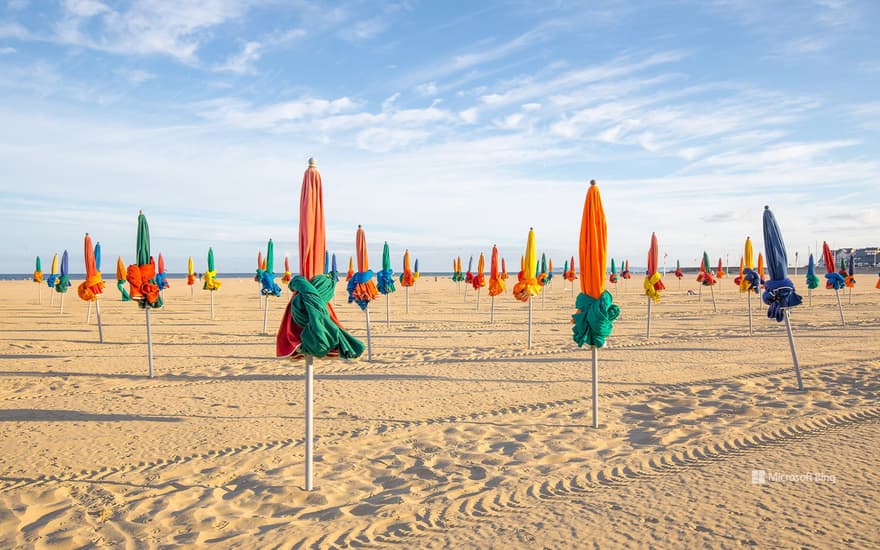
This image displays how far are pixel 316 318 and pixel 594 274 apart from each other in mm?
3968

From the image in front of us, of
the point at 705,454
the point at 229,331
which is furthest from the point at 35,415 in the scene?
the point at 229,331

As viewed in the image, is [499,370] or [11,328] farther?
[11,328]

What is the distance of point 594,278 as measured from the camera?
7.52 m

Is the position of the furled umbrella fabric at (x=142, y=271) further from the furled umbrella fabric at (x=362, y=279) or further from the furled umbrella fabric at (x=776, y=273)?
the furled umbrella fabric at (x=776, y=273)

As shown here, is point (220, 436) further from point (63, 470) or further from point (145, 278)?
point (145, 278)

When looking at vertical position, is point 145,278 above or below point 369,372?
above

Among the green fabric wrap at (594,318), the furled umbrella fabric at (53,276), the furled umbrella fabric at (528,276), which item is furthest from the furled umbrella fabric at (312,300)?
the furled umbrella fabric at (53,276)

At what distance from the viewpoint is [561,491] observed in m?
5.49

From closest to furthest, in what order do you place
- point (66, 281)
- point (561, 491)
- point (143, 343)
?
point (561, 491) → point (143, 343) → point (66, 281)

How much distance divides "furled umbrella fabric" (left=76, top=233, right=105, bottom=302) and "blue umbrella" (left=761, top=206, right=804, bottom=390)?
Answer: 15.7m

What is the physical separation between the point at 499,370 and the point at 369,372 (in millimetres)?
2880

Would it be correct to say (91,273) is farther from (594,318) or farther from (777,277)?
(777,277)

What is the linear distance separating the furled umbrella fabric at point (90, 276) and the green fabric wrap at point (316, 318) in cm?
1208

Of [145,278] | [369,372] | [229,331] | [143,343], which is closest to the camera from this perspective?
[145,278]
